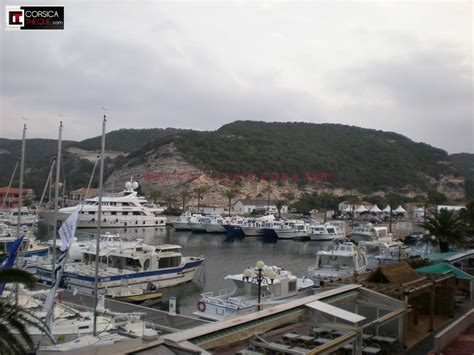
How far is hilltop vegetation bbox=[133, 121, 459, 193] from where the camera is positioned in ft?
443

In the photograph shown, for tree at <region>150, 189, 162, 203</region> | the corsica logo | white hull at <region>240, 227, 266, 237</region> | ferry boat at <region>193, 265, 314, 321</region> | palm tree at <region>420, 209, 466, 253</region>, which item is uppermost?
the corsica logo

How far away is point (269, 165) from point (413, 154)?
233ft

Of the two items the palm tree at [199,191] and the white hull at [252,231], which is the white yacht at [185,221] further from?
the palm tree at [199,191]

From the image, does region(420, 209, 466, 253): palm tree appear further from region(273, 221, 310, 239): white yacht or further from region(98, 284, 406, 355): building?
region(273, 221, 310, 239): white yacht

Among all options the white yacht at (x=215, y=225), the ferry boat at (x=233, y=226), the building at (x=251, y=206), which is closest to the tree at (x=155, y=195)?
the building at (x=251, y=206)

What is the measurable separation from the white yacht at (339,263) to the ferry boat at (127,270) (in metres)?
8.62

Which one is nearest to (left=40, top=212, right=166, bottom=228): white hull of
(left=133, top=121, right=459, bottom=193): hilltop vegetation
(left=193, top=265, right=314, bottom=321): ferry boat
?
(left=133, top=121, right=459, bottom=193): hilltop vegetation

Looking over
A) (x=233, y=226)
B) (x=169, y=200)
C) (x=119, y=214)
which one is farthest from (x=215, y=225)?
(x=169, y=200)

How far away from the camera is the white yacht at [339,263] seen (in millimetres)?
30572

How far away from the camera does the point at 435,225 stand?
114ft

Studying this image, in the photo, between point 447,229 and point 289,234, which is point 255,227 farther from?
point 447,229

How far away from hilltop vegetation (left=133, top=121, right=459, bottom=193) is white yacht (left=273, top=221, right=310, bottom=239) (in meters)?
57.8

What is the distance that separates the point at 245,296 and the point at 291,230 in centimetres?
4618

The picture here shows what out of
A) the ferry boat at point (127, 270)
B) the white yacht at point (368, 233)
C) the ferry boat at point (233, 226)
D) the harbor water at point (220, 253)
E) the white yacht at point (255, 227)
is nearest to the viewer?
the ferry boat at point (127, 270)
